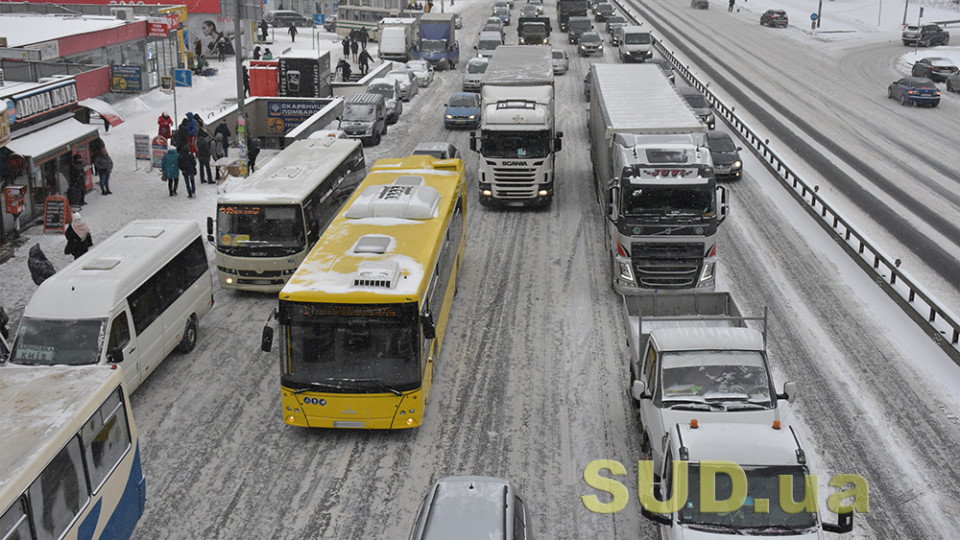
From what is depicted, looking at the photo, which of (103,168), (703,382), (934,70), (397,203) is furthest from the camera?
(934,70)

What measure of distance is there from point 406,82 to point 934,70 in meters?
30.6

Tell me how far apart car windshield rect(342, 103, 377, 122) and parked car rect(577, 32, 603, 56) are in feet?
84.7

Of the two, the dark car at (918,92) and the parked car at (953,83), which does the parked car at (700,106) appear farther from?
the parked car at (953,83)

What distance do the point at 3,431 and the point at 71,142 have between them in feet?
59.6

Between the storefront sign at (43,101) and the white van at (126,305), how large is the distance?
9.22m

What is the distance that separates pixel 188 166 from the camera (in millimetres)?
27016

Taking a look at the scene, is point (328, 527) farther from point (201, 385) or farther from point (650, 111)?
point (650, 111)

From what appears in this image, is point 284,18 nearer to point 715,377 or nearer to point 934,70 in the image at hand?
point 934,70

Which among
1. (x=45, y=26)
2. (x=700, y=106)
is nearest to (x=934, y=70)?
(x=700, y=106)

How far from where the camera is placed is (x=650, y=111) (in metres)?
23.8

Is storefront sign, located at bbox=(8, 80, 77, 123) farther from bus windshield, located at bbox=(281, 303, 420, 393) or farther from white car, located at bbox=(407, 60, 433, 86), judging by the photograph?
white car, located at bbox=(407, 60, 433, 86)

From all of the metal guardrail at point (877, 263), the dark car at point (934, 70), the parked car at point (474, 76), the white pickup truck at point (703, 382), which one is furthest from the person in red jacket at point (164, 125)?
the dark car at point (934, 70)

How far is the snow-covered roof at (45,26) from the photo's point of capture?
35.3 m

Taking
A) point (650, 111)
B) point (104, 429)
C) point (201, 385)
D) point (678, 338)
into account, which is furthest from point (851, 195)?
point (104, 429)
